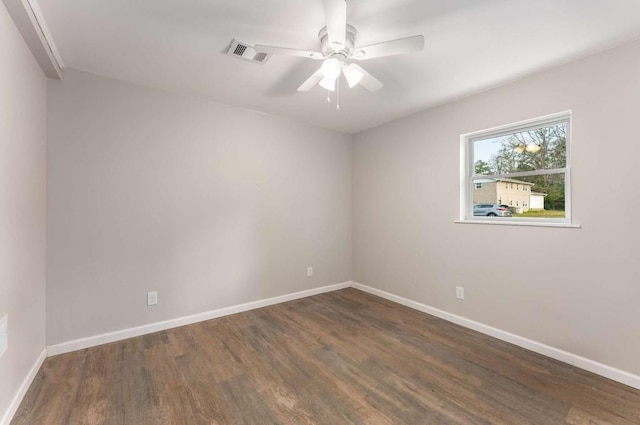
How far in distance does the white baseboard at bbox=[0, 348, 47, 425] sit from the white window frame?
12.2 ft

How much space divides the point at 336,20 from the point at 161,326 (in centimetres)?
304

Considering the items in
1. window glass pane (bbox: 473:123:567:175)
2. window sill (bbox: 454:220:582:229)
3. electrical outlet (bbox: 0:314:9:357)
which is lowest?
electrical outlet (bbox: 0:314:9:357)

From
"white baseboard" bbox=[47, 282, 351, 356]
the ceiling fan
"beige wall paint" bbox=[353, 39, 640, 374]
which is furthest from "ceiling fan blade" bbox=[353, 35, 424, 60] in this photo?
"white baseboard" bbox=[47, 282, 351, 356]

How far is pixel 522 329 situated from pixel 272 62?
317 centimetres

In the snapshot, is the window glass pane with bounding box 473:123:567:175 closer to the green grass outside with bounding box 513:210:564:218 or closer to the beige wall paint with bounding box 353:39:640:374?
the beige wall paint with bounding box 353:39:640:374

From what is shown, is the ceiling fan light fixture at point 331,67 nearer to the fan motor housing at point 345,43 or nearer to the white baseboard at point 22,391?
the fan motor housing at point 345,43

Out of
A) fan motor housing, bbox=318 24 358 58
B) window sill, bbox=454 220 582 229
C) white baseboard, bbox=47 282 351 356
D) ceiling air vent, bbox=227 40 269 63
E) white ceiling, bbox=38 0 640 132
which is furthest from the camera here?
white baseboard, bbox=47 282 351 356

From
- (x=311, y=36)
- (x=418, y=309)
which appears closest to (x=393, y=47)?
(x=311, y=36)

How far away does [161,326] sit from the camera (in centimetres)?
283

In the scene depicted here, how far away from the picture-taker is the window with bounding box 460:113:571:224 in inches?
95.3

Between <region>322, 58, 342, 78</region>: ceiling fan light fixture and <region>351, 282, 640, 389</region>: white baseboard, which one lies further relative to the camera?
<region>351, 282, 640, 389</region>: white baseboard

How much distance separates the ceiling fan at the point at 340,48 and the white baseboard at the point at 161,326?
2601 millimetres

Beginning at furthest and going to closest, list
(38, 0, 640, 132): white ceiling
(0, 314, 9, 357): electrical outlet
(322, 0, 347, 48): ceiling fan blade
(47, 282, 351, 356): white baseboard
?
(47, 282, 351, 356): white baseboard < (38, 0, 640, 132): white ceiling < (0, 314, 9, 357): electrical outlet < (322, 0, 347, 48): ceiling fan blade

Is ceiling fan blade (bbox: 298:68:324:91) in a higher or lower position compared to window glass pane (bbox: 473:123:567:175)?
higher
